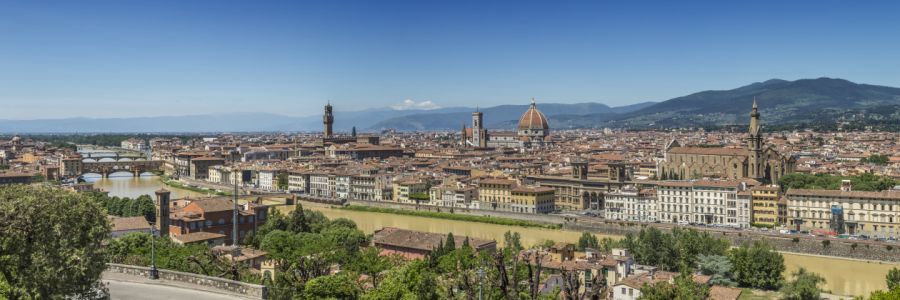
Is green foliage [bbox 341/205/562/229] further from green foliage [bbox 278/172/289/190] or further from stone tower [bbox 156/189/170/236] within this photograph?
stone tower [bbox 156/189/170/236]

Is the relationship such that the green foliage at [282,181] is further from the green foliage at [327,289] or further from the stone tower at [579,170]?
the green foliage at [327,289]

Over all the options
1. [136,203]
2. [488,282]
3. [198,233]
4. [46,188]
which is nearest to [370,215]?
[136,203]

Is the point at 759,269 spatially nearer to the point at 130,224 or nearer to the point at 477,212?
the point at 477,212

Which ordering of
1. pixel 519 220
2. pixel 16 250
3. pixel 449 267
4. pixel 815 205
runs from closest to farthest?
1. pixel 16 250
2. pixel 449 267
3. pixel 815 205
4. pixel 519 220

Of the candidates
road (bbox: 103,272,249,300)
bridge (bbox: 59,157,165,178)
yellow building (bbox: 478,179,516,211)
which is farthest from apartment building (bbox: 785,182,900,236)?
bridge (bbox: 59,157,165,178)

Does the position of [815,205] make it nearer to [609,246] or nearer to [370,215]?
→ [609,246]
